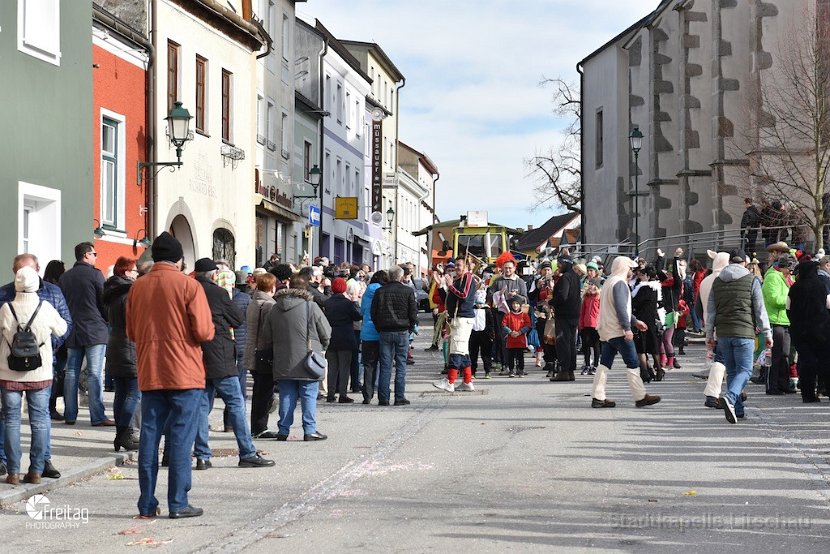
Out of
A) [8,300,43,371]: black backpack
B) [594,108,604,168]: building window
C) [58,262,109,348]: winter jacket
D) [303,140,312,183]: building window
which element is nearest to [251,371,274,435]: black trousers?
[58,262,109,348]: winter jacket

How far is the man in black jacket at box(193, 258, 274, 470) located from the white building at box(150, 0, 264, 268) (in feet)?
43.8

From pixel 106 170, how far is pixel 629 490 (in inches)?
587

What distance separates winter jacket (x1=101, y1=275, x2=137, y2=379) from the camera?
12.8m

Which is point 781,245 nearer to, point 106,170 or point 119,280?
point 119,280

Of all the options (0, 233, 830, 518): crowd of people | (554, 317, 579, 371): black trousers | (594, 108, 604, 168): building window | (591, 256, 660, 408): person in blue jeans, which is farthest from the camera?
(594, 108, 604, 168): building window

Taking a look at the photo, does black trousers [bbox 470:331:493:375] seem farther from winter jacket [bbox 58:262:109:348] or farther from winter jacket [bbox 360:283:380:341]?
winter jacket [bbox 58:262:109:348]

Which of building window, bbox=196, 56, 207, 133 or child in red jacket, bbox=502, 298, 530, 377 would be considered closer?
child in red jacket, bbox=502, 298, 530, 377

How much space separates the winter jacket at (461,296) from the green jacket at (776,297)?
4136mm

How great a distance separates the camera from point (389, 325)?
17094mm

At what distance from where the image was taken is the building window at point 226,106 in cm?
2912

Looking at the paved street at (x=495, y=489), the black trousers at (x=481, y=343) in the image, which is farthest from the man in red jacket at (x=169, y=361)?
the black trousers at (x=481, y=343)

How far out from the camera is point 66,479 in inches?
417

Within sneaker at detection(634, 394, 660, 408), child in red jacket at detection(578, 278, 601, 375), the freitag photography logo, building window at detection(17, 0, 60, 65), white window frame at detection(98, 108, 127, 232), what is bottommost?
the freitag photography logo

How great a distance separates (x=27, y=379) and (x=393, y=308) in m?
7.36
